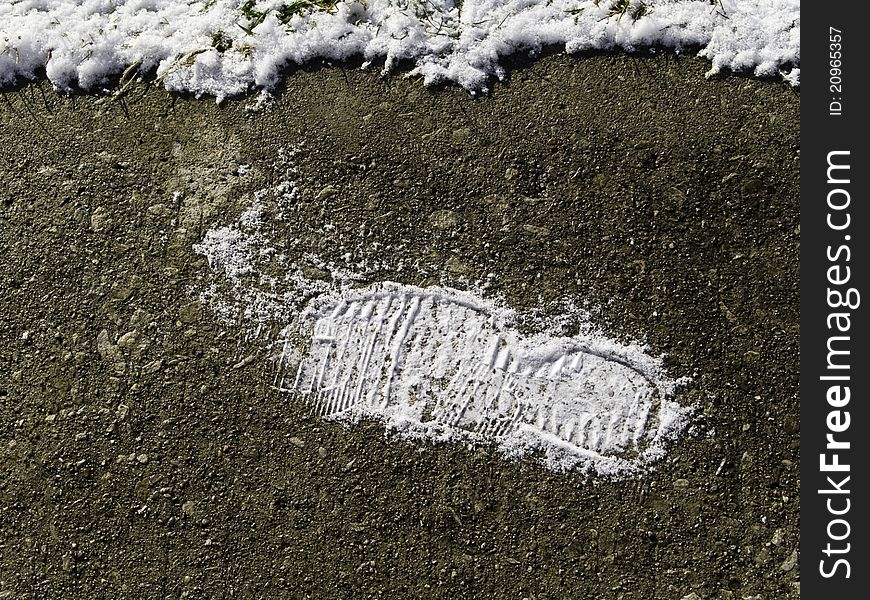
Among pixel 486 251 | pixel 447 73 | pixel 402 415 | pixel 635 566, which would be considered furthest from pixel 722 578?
pixel 447 73

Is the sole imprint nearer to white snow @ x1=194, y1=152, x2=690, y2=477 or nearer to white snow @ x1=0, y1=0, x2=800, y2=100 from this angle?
white snow @ x1=194, y1=152, x2=690, y2=477

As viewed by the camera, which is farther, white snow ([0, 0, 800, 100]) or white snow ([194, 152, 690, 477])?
white snow ([0, 0, 800, 100])

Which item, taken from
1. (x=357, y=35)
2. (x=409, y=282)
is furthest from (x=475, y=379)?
(x=357, y=35)

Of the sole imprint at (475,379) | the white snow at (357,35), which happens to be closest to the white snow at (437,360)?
the sole imprint at (475,379)

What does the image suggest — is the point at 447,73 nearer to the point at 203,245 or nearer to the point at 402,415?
the point at 203,245

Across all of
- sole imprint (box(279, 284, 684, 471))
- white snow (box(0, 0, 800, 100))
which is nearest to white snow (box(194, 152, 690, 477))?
sole imprint (box(279, 284, 684, 471))

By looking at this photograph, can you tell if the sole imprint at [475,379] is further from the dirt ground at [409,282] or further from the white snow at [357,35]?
the white snow at [357,35]
